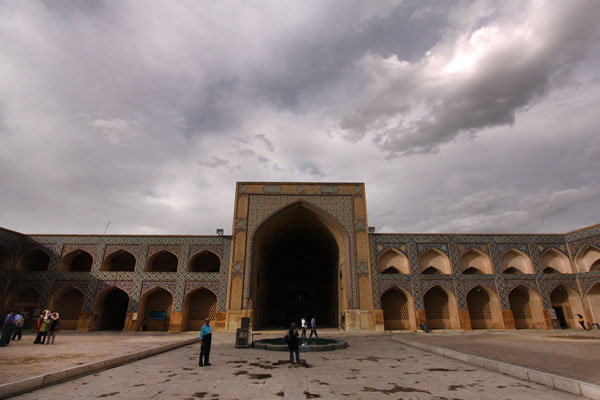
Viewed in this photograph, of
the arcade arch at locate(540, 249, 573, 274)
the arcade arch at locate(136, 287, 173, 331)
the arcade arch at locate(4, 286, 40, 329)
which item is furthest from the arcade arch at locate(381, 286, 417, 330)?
the arcade arch at locate(4, 286, 40, 329)

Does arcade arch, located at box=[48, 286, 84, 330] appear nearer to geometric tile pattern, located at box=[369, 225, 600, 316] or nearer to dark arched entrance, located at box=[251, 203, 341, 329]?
dark arched entrance, located at box=[251, 203, 341, 329]

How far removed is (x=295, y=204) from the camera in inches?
811

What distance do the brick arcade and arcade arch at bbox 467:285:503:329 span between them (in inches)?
2.4

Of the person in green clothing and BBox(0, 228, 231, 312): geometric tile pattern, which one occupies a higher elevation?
BBox(0, 228, 231, 312): geometric tile pattern

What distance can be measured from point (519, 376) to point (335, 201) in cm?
1524

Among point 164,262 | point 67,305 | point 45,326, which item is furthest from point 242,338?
point 67,305

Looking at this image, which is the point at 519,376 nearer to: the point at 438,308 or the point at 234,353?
the point at 234,353

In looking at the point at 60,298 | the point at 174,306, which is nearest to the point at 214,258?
the point at 174,306

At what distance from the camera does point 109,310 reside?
66.6 ft

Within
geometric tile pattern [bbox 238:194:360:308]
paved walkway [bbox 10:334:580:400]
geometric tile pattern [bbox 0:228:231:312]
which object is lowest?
paved walkway [bbox 10:334:580:400]

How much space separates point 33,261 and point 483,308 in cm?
2907

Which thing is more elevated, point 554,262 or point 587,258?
point 587,258

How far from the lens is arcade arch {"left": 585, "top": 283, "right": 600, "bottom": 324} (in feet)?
62.1

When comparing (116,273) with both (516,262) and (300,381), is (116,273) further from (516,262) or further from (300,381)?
(516,262)
